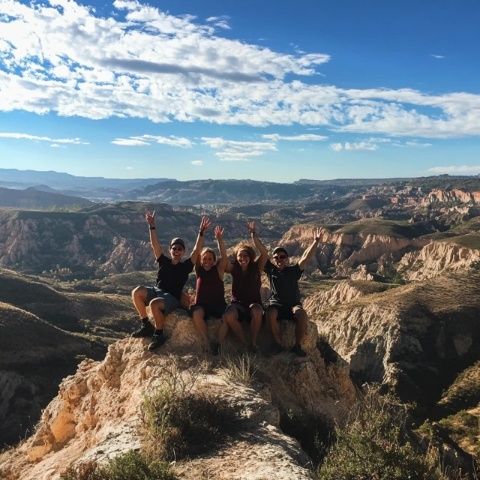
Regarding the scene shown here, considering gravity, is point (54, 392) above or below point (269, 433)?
below

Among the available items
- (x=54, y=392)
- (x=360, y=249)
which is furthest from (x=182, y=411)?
(x=360, y=249)

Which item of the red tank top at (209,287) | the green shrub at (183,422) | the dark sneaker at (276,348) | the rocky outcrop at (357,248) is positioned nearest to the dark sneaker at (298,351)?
the dark sneaker at (276,348)

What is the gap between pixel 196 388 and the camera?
8055 mm

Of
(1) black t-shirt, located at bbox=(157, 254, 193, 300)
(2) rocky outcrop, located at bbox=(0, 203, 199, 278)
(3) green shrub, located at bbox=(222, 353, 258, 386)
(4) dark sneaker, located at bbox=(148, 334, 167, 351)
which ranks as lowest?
(2) rocky outcrop, located at bbox=(0, 203, 199, 278)

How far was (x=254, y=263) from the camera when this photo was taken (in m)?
11.3

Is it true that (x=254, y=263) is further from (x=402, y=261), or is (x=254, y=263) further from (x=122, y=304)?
(x=402, y=261)

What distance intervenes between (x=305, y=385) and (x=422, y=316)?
4416 centimetres

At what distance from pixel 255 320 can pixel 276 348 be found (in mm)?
941

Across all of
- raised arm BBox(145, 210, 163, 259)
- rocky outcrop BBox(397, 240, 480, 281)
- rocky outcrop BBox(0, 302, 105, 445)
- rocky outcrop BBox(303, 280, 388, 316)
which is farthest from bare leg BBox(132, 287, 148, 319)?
rocky outcrop BBox(397, 240, 480, 281)

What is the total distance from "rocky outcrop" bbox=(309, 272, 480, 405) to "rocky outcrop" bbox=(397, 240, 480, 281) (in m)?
30.8

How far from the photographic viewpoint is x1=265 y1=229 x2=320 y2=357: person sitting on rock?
36.3 ft

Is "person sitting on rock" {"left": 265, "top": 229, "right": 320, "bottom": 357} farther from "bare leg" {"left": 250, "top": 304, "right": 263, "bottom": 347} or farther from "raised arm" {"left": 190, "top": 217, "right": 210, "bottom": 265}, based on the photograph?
"raised arm" {"left": 190, "top": 217, "right": 210, "bottom": 265}

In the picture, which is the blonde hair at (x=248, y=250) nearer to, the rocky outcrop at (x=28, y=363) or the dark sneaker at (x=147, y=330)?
the dark sneaker at (x=147, y=330)

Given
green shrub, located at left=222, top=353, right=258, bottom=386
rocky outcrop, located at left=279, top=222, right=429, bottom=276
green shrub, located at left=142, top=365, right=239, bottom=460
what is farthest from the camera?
rocky outcrop, located at left=279, top=222, right=429, bottom=276
